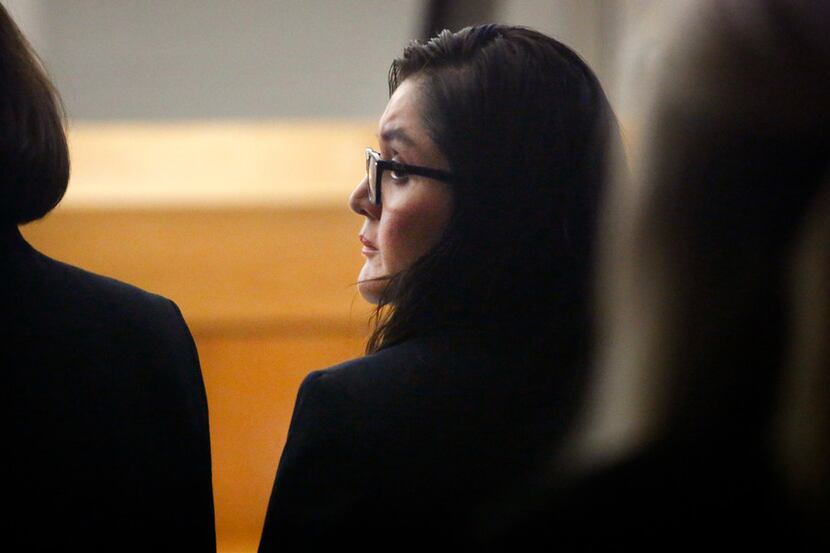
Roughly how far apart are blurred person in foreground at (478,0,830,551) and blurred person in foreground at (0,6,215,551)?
0.46m

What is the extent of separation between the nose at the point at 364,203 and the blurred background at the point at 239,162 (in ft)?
1.12

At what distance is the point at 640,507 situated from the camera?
648 millimetres

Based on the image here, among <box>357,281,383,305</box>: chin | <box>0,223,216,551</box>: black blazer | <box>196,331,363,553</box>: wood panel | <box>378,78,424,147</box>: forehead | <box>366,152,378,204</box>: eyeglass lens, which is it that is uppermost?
<box>378,78,424,147</box>: forehead

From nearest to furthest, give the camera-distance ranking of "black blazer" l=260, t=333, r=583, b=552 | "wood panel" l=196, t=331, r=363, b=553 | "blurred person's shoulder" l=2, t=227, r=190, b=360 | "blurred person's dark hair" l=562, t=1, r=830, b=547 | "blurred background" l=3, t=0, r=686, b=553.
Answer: "blurred person's dark hair" l=562, t=1, r=830, b=547
"black blazer" l=260, t=333, r=583, b=552
"blurred person's shoulder" l=2, t=227, r=190, b=360
"wood panel" l=196, t=331, r=363, b=553
"blurred background" l=3, t=0, r=686, b=553

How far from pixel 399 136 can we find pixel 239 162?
0.87 meters

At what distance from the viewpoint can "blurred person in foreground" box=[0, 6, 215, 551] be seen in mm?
867

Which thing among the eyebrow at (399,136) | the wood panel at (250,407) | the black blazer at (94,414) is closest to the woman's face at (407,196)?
the eyebrow at (399,136)

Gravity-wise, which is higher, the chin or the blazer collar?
the blazer collar

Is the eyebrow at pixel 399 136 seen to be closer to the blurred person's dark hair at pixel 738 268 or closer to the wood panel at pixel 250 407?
the blurred person's dark hair at pixel 738 268

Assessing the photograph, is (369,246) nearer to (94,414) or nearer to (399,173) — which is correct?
(399,173)

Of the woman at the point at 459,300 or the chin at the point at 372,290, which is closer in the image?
the woman at the point at 459,300

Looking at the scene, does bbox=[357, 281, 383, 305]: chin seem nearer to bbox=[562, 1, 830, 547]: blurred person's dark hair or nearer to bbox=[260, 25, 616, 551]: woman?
bbox=[260, 25, 616, 551]: woman

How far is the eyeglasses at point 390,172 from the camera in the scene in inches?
34.1

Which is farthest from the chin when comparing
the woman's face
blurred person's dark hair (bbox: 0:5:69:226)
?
blurred person's dark hair (bbox: 0:5:69:226)
